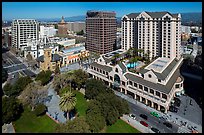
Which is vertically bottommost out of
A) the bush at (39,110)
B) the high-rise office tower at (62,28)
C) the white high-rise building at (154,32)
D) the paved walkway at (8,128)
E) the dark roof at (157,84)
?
the paved walkway at (8,128)

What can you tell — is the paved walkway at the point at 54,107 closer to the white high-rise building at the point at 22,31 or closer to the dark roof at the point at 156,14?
the dark roof at the point at 156,14

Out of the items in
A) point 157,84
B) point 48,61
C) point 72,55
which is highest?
point 72,55

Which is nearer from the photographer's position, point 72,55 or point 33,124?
point 33,124

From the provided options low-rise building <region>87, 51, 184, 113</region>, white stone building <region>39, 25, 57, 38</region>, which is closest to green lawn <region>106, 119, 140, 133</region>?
low-rise building <region>87, 51, 184, 113</region>

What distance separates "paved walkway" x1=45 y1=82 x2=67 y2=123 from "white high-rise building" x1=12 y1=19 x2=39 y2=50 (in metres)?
32.1

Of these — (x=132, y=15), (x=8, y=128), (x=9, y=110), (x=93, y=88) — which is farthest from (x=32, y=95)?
(x=132, y=15)

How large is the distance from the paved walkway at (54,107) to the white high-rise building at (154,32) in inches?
813

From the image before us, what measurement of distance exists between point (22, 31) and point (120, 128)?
44853 millimetres

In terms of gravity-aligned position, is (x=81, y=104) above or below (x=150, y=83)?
→ below

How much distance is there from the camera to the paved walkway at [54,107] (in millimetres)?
19211

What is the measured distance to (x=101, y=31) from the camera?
4366 centimetres

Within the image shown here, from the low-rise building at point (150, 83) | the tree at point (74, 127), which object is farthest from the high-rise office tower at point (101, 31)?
the tree at point (74, 127)

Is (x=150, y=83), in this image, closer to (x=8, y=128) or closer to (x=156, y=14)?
(x=8, y=128)

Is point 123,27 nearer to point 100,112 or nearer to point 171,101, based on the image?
point 171,101
